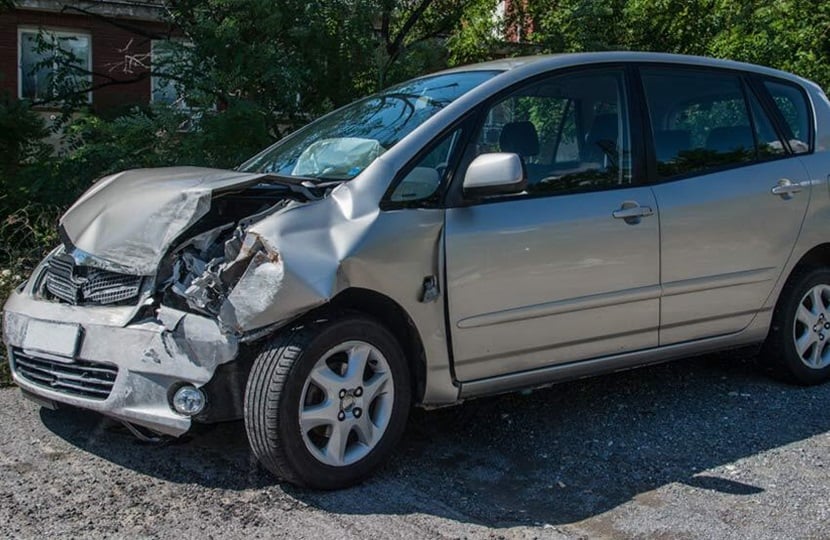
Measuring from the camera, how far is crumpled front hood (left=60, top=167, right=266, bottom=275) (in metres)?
3.71

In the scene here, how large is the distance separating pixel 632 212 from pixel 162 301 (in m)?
2.31

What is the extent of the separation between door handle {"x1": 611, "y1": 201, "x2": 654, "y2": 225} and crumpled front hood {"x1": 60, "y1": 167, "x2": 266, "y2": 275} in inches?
70.0

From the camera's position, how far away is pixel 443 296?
3.83 m

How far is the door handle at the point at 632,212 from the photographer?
4.34 meters

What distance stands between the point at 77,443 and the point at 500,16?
7.84m

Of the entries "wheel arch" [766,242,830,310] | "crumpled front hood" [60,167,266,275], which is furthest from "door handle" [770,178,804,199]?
"crumpled front hood" [60,167,266,275]

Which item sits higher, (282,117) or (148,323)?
(282,117)

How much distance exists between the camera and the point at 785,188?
16.5 ft

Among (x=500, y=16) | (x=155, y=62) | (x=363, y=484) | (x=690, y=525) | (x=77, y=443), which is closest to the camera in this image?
(x=690, y=525)

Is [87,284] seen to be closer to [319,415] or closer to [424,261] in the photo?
[319,415]

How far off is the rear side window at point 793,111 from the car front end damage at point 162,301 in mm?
3070

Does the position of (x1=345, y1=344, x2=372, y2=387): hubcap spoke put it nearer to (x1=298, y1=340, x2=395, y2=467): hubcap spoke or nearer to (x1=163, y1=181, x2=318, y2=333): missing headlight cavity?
(x1=298, y1=340, x2=395, y2=467): hubcap spoke

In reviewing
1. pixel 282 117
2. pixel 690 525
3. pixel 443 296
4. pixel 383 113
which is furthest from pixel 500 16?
pixel 690 525

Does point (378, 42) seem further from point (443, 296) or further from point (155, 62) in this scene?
point (443, 296)
